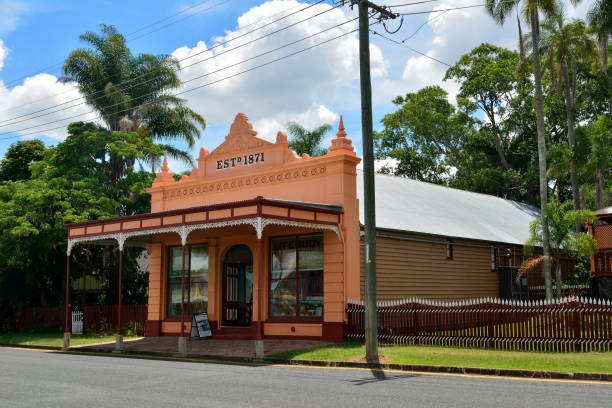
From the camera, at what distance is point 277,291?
2042cm

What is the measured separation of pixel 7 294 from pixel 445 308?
833 inches

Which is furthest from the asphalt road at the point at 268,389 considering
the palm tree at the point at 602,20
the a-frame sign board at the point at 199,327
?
A: the palm tree at the point at 602,20

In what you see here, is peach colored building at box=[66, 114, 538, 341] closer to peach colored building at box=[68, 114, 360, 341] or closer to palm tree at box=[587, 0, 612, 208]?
peach colored building at box=[68, 114, 360, 341]

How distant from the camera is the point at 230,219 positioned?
17.6 meters

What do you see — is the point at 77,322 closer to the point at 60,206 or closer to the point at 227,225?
the point at 60,206

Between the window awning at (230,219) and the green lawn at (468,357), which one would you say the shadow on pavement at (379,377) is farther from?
the window awning at (230,219)

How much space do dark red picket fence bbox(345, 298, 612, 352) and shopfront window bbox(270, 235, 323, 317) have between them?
139cm

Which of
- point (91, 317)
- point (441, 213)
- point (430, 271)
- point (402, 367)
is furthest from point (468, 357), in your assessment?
point (91, 317)

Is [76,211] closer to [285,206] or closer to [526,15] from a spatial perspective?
[285,206]

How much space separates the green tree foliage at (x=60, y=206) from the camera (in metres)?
26.9

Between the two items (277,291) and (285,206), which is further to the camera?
(277,291)

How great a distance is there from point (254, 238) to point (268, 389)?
1092cm

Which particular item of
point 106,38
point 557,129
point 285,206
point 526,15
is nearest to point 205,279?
point 285,206

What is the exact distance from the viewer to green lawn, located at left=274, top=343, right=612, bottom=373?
41.2ft
